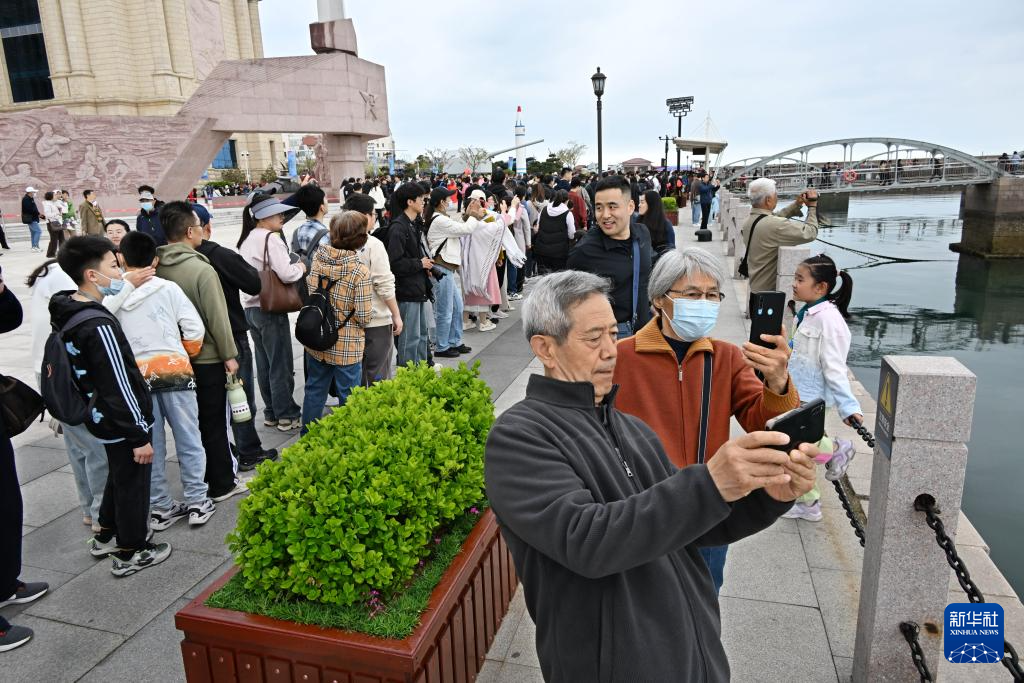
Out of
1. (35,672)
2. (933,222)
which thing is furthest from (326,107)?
(933,222)

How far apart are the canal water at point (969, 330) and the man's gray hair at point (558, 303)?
21.3 ft

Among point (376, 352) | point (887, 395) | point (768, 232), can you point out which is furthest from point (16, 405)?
point (768, 232)

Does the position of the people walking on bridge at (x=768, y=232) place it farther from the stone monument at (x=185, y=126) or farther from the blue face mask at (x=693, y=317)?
the stone monument at (x=185, y=126)

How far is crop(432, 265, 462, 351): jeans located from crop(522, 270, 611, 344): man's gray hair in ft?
21.7

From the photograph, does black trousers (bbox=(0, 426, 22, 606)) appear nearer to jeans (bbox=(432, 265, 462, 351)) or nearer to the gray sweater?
the gray sweater

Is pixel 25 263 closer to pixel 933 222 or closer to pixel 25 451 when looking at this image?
pixel 25 451

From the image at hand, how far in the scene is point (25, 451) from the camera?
5773 mm

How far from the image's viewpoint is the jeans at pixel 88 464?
12.6 feet

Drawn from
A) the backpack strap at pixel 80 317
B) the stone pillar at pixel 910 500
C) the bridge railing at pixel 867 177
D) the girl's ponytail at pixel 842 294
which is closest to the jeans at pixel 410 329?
the backpack strap at pixel 80 317

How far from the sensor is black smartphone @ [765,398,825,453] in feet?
4.20

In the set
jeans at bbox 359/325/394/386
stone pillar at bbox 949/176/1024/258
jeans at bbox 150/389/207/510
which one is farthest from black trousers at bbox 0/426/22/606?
stone pillar at bbox 949/176/1024/258

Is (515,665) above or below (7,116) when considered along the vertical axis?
below

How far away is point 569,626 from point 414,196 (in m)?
5.80

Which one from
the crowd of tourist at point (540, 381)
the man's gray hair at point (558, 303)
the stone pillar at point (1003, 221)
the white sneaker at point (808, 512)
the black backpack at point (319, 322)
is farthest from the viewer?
the stone pillar at point (1003, 221)
